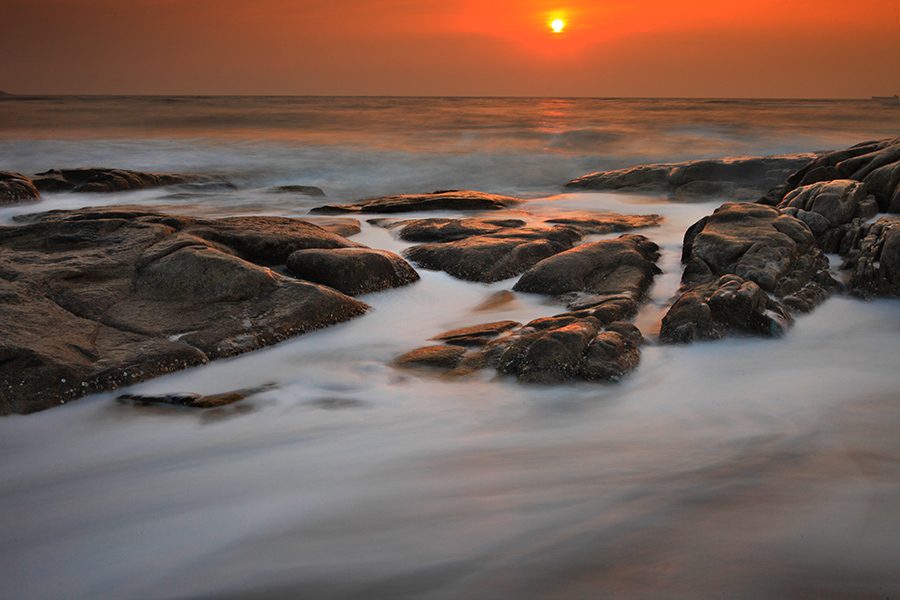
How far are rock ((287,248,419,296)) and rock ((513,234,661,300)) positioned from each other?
1.11 metres

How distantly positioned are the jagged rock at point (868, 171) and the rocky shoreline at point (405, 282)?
3cm

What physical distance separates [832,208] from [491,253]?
3437 mm

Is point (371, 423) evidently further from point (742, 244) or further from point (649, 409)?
point (742, 244)

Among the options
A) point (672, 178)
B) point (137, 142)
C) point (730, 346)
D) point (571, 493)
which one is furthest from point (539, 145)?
point (571, 493)

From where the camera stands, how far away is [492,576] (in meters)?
1.87

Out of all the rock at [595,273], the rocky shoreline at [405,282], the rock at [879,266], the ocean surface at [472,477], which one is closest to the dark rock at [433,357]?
the rocky shoreline at [405,282]

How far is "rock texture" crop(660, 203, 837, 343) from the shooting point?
388 centimetres

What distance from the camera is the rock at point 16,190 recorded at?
8867 millimetres

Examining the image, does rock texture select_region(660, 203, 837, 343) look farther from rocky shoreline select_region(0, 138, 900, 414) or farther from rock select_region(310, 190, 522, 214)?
rock select_region(310, 190, 522, 214)

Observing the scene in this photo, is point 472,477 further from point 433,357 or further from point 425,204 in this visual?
point 425,204

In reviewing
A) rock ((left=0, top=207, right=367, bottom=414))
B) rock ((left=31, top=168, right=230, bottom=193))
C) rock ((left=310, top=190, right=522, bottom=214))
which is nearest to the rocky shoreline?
rock ((left=0, top=207, right=367, bottom=414))

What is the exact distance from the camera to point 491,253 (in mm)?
5340

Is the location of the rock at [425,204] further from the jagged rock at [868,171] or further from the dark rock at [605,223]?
the jagged rock at [868,171]

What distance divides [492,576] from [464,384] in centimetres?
144
